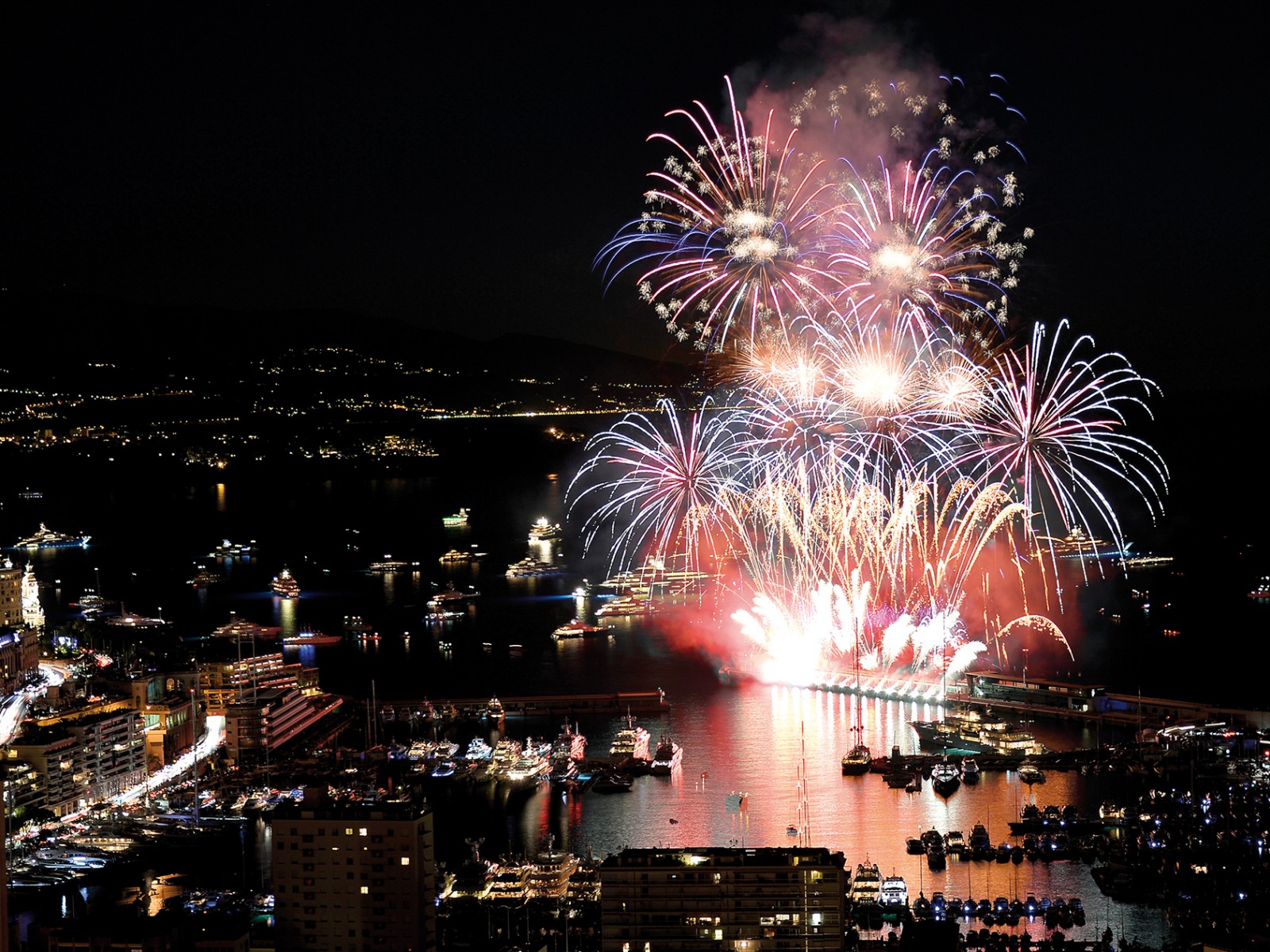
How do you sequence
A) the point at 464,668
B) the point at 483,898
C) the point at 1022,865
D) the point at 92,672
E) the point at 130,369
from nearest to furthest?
the point at 483,898 → the point at 1022,865 → the point at 92,672 → the point at 464,668 → the point at 130,369

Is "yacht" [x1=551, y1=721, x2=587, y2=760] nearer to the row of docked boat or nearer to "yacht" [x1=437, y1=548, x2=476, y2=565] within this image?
the row of docked boat

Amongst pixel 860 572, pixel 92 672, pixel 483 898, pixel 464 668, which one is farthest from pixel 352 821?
pixel 464 668

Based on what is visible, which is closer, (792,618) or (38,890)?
(38,890)

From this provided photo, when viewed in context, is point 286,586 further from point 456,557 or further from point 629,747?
point 629,747

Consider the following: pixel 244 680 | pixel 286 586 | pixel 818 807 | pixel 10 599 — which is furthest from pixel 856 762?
pixel 286 586

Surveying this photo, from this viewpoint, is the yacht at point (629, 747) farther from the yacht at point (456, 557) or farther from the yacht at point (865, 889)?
the yacht at point (456, 557)

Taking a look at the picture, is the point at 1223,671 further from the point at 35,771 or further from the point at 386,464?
the point at 386,464

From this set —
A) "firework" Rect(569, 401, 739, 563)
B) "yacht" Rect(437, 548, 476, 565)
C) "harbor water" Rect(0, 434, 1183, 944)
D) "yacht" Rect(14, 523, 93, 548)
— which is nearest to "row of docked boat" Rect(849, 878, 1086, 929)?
"harbor water" Rect(0, 434, 1183, 944)
